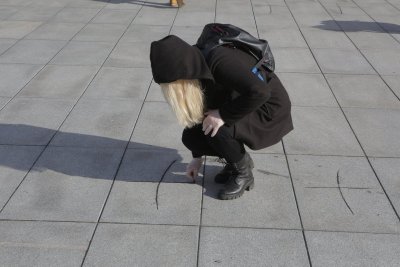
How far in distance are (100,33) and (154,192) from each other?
432 centimetres

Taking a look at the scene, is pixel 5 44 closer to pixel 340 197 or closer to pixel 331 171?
pixel 331 171

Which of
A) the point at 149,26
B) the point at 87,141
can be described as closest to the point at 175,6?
the point at 149,26

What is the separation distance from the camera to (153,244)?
3068 mm

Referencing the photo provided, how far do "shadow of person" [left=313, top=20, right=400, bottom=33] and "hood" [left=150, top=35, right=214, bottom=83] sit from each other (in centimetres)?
536

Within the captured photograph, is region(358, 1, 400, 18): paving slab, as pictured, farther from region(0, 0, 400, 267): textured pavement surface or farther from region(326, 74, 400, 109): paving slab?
region(326, 74, 400, 109): paving slab

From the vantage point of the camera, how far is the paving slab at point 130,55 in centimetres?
597

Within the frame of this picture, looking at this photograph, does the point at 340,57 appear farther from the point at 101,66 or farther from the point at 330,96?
the point at 101,66

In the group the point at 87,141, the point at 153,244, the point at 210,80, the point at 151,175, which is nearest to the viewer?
the point at 210,80

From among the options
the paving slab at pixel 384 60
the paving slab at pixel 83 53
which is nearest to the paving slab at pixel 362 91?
the paving slab at pixel 384 60

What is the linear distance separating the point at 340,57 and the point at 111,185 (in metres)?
3.92

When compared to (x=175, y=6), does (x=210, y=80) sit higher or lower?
higher

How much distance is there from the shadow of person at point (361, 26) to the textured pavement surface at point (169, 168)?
0.56 metres

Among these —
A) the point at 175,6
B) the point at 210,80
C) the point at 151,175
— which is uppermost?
the point at 210,80

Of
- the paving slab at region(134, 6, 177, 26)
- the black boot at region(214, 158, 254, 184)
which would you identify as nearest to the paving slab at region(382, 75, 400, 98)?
the black boot at region(214, 158, 254, 184)
